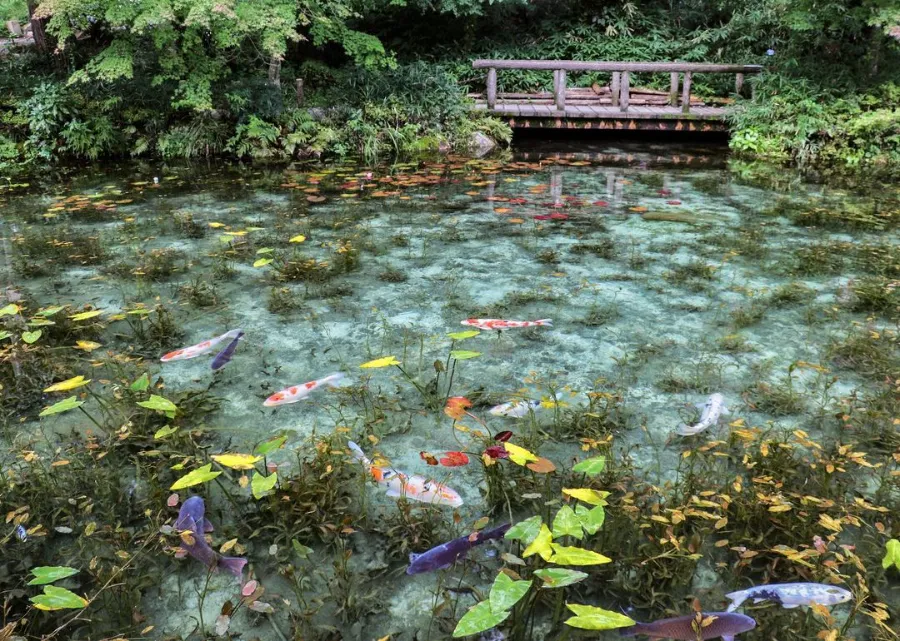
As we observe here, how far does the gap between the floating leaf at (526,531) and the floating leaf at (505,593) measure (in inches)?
7.4

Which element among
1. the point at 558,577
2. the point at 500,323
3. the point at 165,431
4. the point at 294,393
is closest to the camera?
the point at 558,577

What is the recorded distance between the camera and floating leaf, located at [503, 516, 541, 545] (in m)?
1.67

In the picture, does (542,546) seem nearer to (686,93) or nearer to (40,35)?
(686,93)

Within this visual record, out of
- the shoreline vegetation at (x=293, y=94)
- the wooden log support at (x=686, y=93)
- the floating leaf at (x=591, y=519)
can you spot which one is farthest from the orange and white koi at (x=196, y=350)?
the wooden log support at (x=686, y=93)

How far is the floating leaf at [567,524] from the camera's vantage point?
1.65 metres

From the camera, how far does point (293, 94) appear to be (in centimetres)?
1035

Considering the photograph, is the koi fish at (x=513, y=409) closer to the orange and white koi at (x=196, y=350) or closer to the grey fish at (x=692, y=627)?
the grey fish at (x=692, y=627)

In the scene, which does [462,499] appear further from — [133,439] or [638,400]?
[133,439]

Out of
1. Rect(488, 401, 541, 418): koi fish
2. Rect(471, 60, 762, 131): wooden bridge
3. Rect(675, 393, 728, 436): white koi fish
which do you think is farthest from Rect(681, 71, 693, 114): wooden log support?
Rect(488, 401, 541, 418): koi fish

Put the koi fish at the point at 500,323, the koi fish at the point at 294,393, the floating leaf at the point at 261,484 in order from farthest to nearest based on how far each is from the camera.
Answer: the koi fish at the point at 500,323
the koi fish at the point at 294,393
the floating leaf at the point at 261,484

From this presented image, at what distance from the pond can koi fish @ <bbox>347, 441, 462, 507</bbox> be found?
0.01 m

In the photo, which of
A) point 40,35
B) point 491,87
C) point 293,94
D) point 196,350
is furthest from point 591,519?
point 40,35

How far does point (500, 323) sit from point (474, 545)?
4.89 feet

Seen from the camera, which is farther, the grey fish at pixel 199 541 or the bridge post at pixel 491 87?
the bridge post at pixel 491 87
